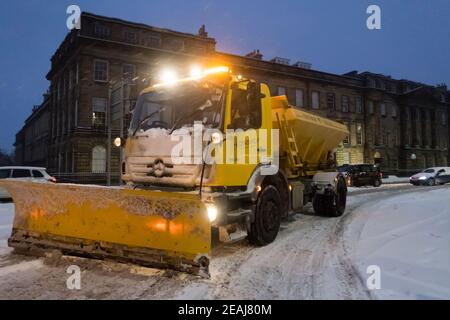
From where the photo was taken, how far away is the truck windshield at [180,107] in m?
5.99

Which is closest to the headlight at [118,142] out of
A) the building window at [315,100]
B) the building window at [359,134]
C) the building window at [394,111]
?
the building window at [315,100]

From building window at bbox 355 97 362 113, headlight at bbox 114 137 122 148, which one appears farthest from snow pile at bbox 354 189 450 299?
building window at bbox 355 97 362 113

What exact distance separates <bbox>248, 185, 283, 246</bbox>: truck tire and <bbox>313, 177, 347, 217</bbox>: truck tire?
3424 millimetres

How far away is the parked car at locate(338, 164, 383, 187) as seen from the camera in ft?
82.2

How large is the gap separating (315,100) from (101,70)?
25120mm

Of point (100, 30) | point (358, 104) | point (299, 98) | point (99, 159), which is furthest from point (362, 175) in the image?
point (358, 104)

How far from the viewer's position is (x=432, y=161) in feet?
189

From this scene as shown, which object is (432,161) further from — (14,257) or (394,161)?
(14,257)

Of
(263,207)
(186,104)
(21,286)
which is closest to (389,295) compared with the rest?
(263,207)

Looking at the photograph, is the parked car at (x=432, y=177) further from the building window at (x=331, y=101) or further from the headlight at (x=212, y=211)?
the headlight at (x=212, y=211)

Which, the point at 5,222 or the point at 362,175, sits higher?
the point at 362,175

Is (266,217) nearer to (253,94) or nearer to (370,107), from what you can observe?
(253,94)

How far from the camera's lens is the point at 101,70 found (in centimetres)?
2958

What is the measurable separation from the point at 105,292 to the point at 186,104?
3.23 meters
